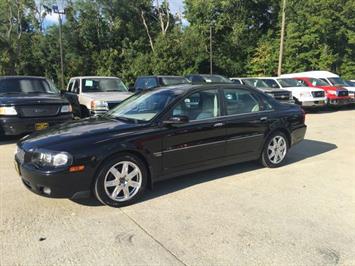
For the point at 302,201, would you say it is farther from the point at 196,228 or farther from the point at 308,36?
the point at 308,36

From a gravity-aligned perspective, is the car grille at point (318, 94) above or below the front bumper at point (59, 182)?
above

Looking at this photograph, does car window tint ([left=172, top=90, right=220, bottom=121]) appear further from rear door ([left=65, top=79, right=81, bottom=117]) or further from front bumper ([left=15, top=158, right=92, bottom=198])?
rear door ([left=65, top=79, right=81, bottom=117])

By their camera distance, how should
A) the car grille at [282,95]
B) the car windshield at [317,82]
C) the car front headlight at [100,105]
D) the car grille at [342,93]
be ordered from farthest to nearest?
1. the car windshield at [317,82]
2. the car grille at [342,93]
3. the car grille at [282,95]
4. the car front headlight at [100,105]

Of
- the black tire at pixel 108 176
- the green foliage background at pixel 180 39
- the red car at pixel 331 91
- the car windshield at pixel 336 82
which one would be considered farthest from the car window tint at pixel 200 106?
the green foliage background at pixel 180 39

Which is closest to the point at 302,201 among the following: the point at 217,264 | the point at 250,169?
the point at 250,169

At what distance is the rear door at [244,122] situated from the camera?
5.89 meters

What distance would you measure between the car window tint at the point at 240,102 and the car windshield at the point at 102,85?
21.2 feet

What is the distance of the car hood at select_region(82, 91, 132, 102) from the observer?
10.5 meters

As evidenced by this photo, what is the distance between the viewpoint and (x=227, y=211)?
4.58m

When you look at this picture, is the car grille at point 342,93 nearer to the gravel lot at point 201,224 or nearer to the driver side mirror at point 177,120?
the gravel lot at point 201,224

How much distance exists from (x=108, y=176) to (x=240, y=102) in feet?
8.65

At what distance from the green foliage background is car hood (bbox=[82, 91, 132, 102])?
27.8 meters

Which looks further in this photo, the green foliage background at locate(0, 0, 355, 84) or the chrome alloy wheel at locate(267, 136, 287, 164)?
the green foliage background at locate(0, 0, 355, 84)

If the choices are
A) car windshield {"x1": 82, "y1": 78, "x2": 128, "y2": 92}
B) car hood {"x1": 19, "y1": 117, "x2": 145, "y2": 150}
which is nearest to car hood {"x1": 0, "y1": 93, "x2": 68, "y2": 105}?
car windshield {"x1": 82, "y1": 78, "x2": 128, "y2": 92}
